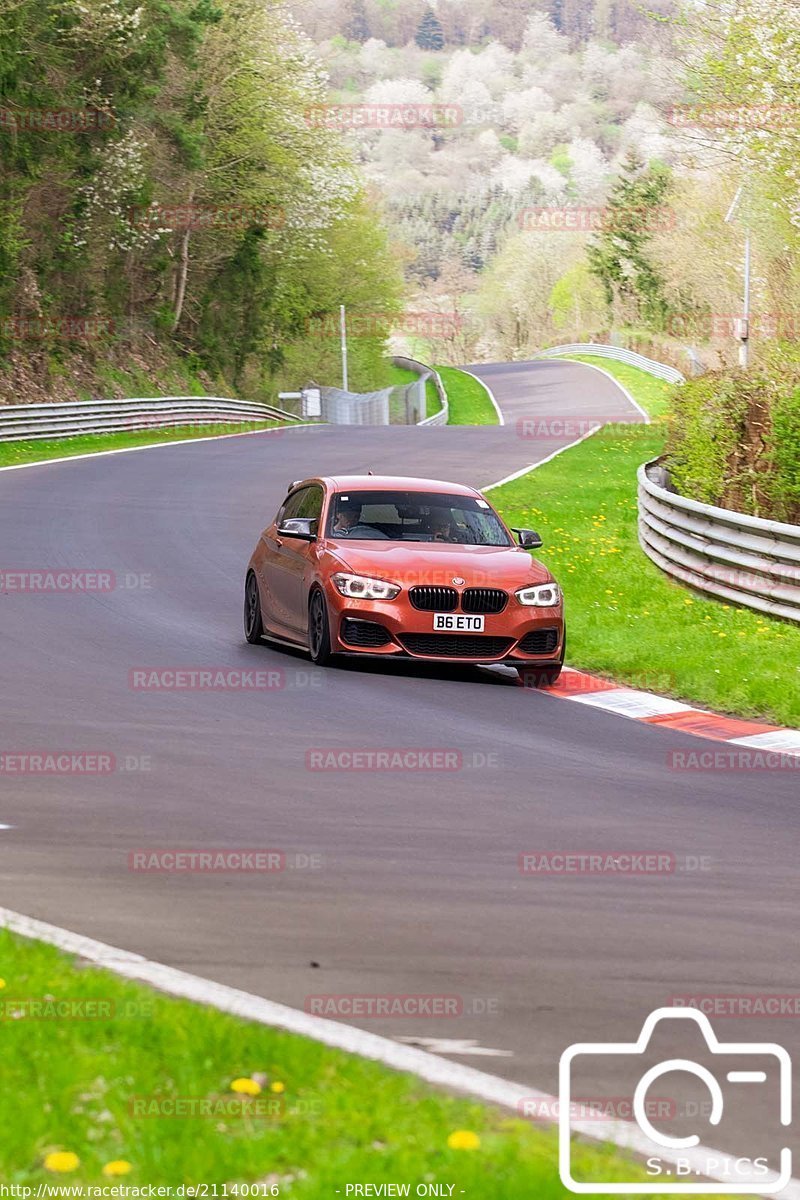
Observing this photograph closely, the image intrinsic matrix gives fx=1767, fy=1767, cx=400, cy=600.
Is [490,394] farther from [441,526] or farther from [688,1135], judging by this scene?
[688,1135]

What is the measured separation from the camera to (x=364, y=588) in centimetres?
1396

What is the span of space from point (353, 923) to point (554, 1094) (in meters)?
2.00

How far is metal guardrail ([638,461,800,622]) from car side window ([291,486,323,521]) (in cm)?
413

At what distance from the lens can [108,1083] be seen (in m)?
4.59

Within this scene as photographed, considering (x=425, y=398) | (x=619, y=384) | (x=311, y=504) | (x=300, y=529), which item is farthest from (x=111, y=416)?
(x=619, y=384)

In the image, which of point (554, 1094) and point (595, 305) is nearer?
point (554, 1094)

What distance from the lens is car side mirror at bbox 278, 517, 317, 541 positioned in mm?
14820

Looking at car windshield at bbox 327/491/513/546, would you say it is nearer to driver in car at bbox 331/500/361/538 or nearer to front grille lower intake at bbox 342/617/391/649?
driver in car at bbox 331/500/361/538

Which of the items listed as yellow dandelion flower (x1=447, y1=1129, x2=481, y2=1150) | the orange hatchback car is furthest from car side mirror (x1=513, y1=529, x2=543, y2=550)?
yellow dandelion flower (x1=447, y1=1129, x2=481, y2=1150)

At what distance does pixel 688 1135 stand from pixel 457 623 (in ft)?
31.5

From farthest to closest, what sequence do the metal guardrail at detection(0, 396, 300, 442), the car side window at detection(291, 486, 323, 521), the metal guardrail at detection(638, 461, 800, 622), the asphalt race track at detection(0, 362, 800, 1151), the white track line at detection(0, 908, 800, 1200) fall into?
1. the metal guardrail at detection(0, 396, 300, 442)
2. the metal guardrail at detection(638, 461, 800, 622)
3. the car side window at detection(291, 486, 323, 521)
4. the asphalt race track at detection(0, 362, 800, 1151)
5. the white track line at detection(0, 908, 800, 1200)

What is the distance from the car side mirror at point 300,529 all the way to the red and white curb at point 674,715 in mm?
2425

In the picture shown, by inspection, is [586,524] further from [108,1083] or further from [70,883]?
[108,1083]

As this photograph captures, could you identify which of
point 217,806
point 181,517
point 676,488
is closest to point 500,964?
point 217,806
